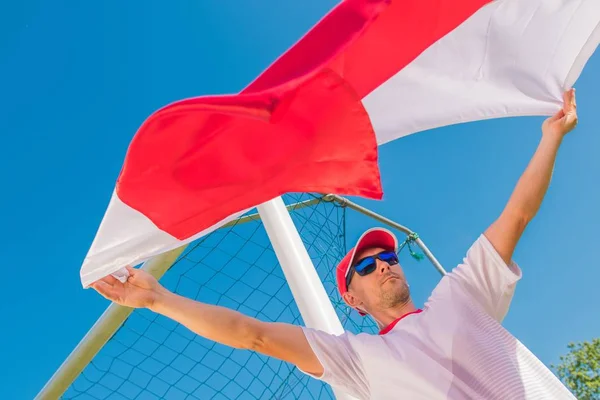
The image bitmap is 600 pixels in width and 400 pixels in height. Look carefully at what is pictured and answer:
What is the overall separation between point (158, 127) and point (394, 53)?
1.01 metres

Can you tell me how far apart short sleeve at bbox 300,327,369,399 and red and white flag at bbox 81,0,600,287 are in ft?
1.72

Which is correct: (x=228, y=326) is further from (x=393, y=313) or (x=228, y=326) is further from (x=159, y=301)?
(x=393, y=313)

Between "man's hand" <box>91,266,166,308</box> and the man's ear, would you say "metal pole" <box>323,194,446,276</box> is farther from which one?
"man's hand" <box>91,266,166,308</box>

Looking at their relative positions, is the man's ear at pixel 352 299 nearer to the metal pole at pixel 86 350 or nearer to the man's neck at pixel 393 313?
the man's neck at pixel 393 313

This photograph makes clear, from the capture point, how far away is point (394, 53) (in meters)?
2.27

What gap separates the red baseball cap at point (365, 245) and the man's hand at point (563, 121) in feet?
2.59

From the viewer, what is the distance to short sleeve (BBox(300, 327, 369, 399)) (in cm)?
191

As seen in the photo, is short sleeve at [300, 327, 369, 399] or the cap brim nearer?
short sleeve at [300, 327, 369, 399]

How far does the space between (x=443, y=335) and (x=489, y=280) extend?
31 centimetres

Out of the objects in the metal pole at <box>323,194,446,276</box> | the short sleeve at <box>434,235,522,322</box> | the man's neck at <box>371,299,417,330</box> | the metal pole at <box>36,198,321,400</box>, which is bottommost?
the metal pole at <box>36,198,321,400</box>

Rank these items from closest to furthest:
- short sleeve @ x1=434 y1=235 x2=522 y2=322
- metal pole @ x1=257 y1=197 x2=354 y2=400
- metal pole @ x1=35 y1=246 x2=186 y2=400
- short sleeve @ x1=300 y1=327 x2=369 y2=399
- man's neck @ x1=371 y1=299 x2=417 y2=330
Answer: short sleeve @ x1=300 y1=327 x2=369 y2=399 → short sleeve @ x1=434 y1=235 x2=522 y2=322 → man's neck @ x1=371 y1=299 x2=417 y2=330 → metal pole @ x1=257 y1=197 x2=354 y2=400 → metal pole @ x1=35 y1=246 x2=186 y2=400

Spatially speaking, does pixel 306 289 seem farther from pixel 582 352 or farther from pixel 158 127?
pixel 582 352

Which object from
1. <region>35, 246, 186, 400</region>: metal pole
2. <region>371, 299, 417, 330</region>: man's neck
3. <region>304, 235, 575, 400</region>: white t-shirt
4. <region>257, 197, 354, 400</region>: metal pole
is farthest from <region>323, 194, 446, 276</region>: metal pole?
<region>304, 235, 575, 400</region>: white t-shirt

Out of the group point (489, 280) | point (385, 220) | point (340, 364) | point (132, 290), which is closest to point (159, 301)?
point (132, 290)
